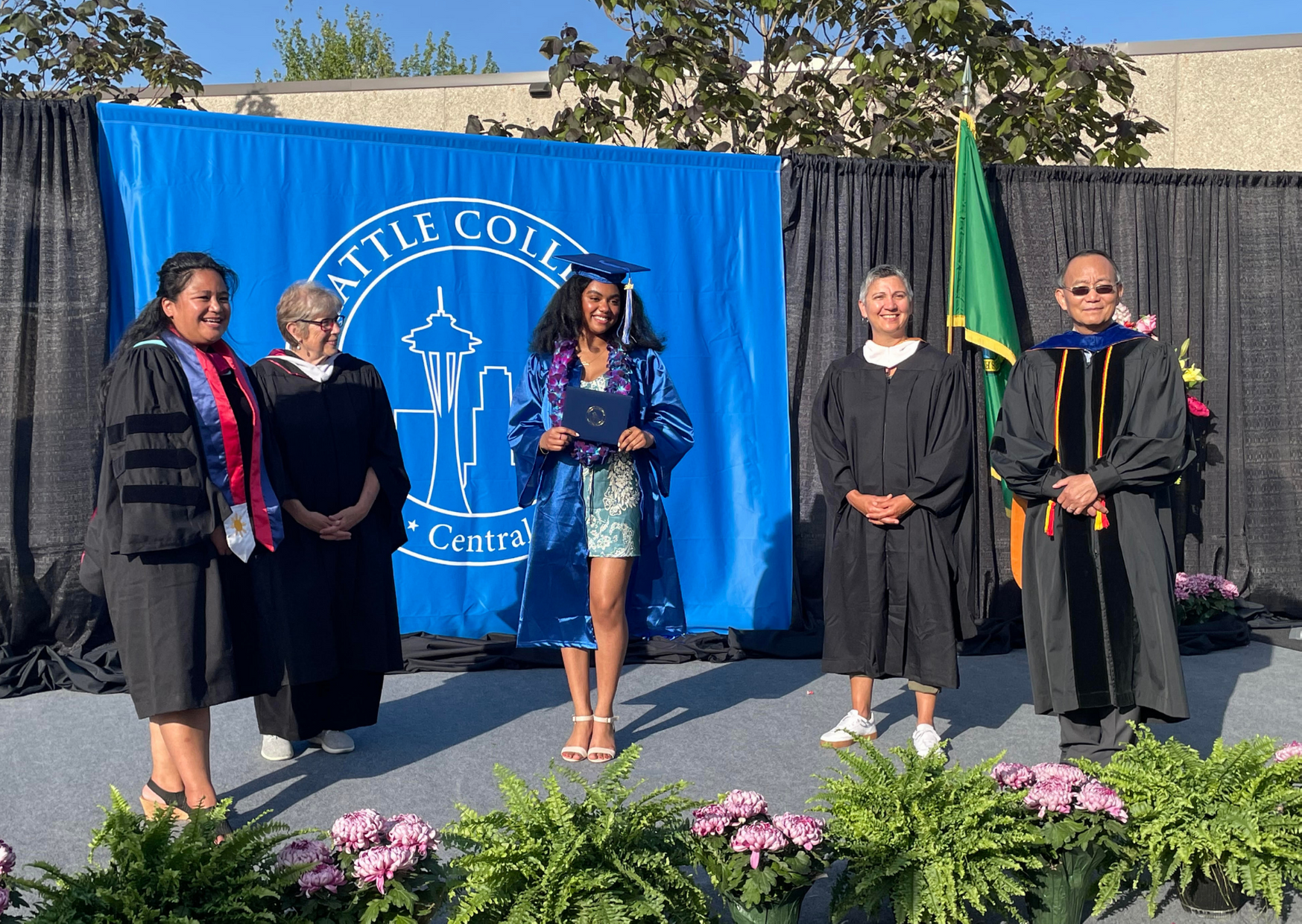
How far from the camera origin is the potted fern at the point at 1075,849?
2516 mm

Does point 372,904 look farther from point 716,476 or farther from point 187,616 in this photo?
point 716,476

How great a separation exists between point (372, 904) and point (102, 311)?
3.40m

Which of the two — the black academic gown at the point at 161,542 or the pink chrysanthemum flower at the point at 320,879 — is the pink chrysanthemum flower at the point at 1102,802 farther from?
the black academic gown at the point at 161,542

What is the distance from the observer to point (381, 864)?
2.21 meters

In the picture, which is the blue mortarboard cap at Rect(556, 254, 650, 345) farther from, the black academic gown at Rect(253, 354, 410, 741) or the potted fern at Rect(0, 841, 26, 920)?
the potted fern at Rect(0, 841, 26, 920)

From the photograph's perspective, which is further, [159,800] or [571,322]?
[571,322]

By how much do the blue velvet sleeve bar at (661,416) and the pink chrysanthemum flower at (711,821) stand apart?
1634 millimetres

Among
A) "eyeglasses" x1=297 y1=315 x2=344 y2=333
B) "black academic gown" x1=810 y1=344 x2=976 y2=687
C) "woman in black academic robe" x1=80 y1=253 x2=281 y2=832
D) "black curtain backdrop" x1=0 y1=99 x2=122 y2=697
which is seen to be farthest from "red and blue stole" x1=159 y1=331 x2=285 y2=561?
"black academic gown" x1=810 y1=344 x2=976 y2=687

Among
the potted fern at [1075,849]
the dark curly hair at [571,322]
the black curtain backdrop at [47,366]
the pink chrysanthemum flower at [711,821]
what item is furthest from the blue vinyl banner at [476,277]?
the potted fern at [1075,849]

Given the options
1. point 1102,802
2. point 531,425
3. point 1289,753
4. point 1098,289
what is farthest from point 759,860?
point 1098,289

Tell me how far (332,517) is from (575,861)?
1782mm

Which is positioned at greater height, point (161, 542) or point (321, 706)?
point (161, 542)

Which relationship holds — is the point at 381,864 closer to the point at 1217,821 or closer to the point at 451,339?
the point at 1217,821

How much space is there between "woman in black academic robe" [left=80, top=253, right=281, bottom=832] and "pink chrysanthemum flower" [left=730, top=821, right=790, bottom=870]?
147 cm
